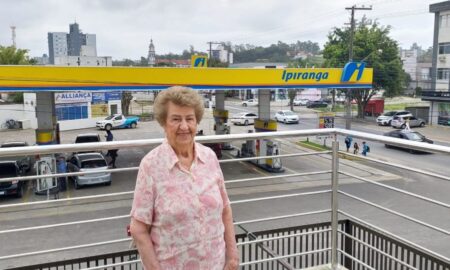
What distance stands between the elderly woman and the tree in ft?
135

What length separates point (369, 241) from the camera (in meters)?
3.82

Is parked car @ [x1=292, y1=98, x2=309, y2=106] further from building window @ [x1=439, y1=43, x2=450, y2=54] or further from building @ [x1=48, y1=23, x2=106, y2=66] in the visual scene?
building @ [x1=48, y1=23, x2=106, y2=66]

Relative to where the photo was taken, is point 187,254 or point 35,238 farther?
point 35,238

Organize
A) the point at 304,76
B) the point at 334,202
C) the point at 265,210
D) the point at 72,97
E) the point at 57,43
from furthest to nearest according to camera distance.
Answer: the point at 57,43
the point at 72,97
the point at 304,76
the point at 265,210
the point at 334,202

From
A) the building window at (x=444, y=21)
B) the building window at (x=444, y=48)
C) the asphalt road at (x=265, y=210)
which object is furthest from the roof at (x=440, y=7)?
the asphalt road at (x=265, y=210)

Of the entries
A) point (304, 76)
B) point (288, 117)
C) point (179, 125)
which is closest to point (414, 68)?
point (288, 117)

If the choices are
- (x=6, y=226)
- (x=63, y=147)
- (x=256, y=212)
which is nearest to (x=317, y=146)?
(x=256, y=212)

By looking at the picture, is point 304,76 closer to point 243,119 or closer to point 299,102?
point 243,119

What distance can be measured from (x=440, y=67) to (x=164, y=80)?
32.0 meters

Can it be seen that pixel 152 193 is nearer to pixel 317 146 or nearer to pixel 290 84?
pixel 290 84

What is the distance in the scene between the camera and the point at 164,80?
1623 centimetres

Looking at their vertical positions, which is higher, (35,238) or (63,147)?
(63,147)

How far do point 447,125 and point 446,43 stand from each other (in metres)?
7.15

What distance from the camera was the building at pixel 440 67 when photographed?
38469mm
